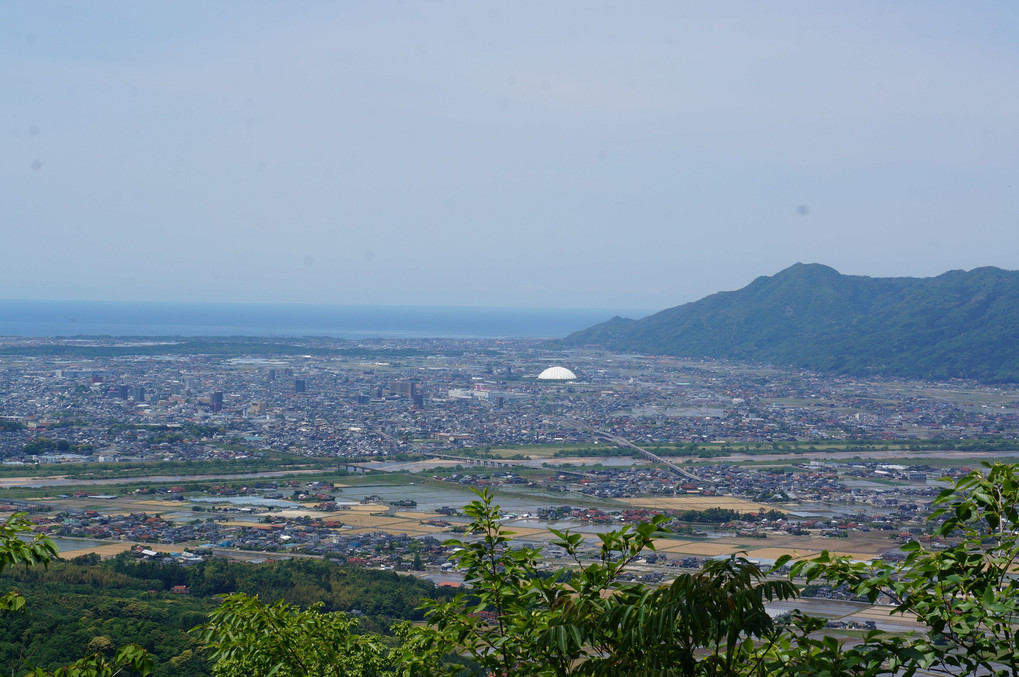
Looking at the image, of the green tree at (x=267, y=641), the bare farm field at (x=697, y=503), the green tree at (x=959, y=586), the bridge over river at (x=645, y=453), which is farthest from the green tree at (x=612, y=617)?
the bridge over river at (x=645, y=453)

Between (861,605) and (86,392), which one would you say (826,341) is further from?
(861,605)

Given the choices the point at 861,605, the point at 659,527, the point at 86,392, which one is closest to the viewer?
the point at 659,527

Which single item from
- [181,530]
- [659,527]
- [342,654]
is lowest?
[181,530]

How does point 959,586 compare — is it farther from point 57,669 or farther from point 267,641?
point 57,669

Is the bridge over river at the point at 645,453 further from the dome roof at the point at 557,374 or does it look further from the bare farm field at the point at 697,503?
the dome roof at the point at 557,374

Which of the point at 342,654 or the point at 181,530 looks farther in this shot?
the point at 181,530

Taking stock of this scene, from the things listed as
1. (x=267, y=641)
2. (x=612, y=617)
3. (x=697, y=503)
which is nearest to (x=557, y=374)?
(x=697, y=503)

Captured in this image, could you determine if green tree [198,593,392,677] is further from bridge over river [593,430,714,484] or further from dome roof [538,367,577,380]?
dome roof [538,367,577,380]

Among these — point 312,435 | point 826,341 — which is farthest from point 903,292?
point 312,435
